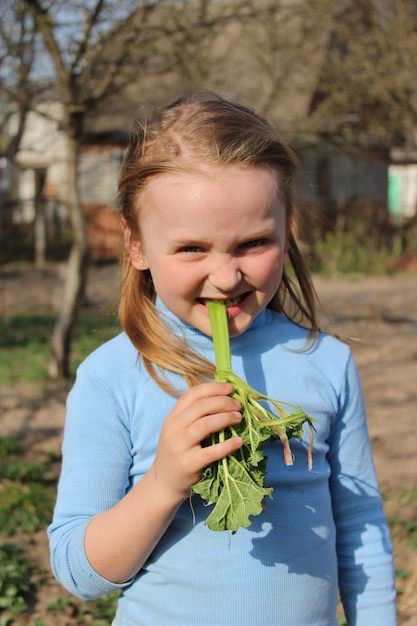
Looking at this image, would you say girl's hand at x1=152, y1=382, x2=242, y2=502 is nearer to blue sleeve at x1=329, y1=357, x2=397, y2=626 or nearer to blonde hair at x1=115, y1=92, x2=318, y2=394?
blonde hair at x1=115, y1=92, x2=318, y2=394

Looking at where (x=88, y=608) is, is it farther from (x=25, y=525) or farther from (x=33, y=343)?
(x=33, y=343)

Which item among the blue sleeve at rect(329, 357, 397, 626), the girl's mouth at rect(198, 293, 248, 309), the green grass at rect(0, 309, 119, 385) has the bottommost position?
the green grass at rect(0, 309, 119, 385)

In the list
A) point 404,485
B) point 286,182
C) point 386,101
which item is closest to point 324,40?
point 386,101

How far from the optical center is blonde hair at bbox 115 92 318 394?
161 cm

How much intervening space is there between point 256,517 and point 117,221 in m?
0.79

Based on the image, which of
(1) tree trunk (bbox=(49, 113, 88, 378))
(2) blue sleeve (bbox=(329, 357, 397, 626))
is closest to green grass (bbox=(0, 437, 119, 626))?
(2) blue sleeve (bbox=(329, 357, 397, 626))

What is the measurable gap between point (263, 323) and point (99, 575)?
65cm

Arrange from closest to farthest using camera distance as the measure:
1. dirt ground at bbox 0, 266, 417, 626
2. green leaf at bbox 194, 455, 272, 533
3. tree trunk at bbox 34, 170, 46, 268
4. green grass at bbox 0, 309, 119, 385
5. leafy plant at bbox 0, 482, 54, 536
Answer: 1. green leaf at bbox 194, 455, 272, 533
2. dirt ground at bbox 0, 266, 417, 626
3. leafy plant at bbox 0, 482, 54, 536
4. green grass at bbox 0, 309, 119, 385
5. tree trunk at bbox 34, 170, 46, 268

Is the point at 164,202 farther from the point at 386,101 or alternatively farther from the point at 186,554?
the point at 386,101

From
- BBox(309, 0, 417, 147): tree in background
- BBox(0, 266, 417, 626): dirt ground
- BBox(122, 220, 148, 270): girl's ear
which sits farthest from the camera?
BBox(309, 0, 417, 147): tree in background

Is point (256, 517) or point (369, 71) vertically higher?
point (369, 71)

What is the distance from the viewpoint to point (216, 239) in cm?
154

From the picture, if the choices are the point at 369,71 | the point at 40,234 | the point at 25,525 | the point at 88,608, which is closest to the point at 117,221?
the point at 88,608

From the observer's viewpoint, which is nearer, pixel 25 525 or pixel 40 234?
pixel 25 525
